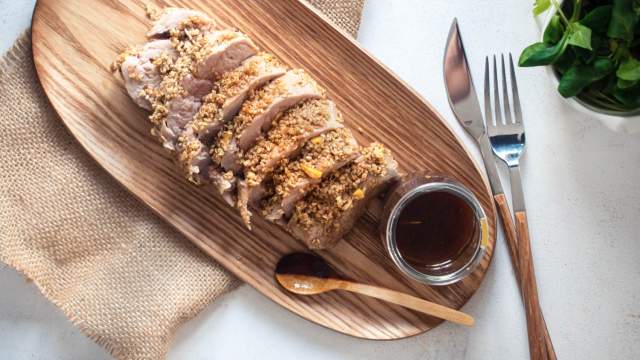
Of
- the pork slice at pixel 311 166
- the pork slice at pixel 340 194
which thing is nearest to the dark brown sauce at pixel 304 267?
the pork slice at pixel 340 194

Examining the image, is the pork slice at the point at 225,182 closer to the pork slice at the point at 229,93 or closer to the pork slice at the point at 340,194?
the pork slice at the point at 229,93

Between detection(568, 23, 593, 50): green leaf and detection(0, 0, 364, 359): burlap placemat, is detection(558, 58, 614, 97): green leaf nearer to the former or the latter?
detection(568, 23, 593, 50): green leaf

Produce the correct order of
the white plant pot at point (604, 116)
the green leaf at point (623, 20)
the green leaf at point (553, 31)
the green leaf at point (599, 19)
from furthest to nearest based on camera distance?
the white plant pot at point (604, 116) → the green leaf at point (553, 31) → the green leaf at point (599, 19) → the green leaf at point (623, 20)

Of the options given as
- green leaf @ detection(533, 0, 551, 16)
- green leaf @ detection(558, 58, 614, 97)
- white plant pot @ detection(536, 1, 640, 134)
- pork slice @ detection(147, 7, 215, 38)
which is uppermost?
green leaf @ detection(533, 0, 551, 16)

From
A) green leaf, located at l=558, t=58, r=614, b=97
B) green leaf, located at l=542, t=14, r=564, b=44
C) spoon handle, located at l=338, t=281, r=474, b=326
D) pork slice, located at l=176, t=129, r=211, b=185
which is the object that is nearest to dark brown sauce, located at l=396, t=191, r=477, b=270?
spoon handle, located at l=338, t=281, r=474, b=326

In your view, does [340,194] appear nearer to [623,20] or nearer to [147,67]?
[147,67]

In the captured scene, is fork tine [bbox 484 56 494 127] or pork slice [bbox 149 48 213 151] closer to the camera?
pork slice [bbox 149 48 213 151]

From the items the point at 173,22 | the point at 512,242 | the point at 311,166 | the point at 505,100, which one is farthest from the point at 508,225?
the point at 173,22
